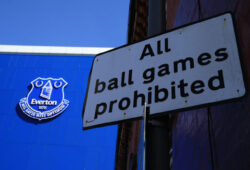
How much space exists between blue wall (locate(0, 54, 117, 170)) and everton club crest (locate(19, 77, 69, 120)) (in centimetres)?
36

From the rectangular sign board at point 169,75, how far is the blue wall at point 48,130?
54.1 feet

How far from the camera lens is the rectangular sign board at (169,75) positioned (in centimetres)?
168

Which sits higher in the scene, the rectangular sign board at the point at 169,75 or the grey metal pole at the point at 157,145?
the rectangular sign board at the point at 169,75

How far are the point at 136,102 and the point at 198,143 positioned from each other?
1.46 metres

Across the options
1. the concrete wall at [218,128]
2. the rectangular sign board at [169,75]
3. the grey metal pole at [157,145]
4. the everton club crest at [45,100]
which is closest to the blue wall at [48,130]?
the everton club crest at [45,100]

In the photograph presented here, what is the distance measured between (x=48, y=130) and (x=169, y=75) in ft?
58.7

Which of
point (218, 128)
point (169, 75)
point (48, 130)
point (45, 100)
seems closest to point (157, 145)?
point (169, 75)

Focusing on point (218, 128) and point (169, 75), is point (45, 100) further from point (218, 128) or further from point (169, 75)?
point (169, 75)

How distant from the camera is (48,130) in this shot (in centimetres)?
1853

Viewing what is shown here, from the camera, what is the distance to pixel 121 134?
14.7 m

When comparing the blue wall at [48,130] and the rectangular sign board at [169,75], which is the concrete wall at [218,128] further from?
the blue wall at [48,130]

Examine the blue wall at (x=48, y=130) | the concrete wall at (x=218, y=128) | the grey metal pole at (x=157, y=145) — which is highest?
the blue wall at (x=48, y=130)

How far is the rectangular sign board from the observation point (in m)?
1.68

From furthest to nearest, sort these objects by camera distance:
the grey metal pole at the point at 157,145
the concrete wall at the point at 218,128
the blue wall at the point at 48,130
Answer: the blue wall at the point at 48,130
the concrete wall at the point at 218,128
the grey metal pole at the point at 157,145
